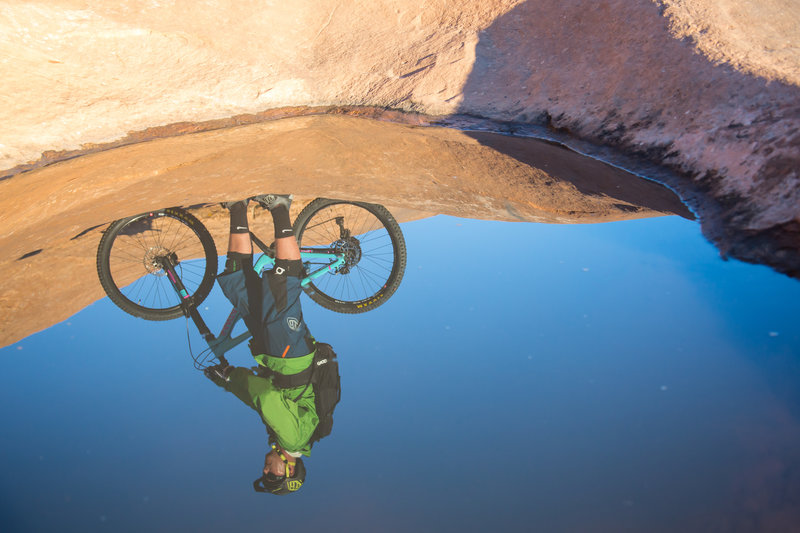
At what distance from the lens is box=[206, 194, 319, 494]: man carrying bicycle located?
69.2 inches

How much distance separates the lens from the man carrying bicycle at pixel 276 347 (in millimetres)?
1757

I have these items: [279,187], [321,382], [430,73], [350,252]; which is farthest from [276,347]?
[430,73]

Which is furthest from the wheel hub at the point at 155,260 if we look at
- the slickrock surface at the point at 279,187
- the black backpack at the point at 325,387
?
the black backpack at the point at 325,387

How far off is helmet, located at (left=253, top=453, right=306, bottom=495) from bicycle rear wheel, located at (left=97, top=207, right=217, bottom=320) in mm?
1175

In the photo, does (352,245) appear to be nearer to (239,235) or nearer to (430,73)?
(239,235)

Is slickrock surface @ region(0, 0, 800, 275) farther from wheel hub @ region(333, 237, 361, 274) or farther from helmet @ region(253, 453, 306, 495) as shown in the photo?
helmet @ region(253, 453, 306, 495)

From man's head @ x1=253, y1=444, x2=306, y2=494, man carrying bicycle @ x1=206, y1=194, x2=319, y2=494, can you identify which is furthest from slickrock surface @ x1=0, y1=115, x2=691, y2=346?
man's head @ x1=253, y1=444, x2=306, y2=494

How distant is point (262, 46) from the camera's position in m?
4.74

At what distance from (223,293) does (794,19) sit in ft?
13.9

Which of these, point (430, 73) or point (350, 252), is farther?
point (430, 73)

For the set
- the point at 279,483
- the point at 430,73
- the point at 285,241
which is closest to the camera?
the point at 279,483

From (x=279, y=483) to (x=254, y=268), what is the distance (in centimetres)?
130

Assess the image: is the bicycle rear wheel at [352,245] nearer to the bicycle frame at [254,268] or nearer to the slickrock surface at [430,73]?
the bicycle frame at [254,268]

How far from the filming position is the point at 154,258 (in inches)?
108
